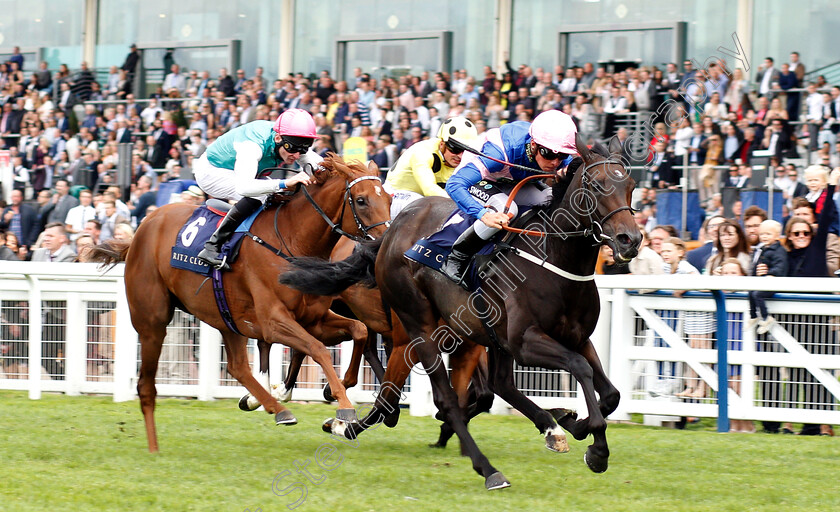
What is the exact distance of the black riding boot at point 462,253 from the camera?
16.5 ft

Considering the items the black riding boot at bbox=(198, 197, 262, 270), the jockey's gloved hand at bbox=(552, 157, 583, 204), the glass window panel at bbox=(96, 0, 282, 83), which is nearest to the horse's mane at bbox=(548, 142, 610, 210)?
the jockey's gloved hand at bbox=(552, 157, 583, 204)

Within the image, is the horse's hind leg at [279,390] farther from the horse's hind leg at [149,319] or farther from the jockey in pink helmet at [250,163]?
the jockey in pink helmet at [250,163]

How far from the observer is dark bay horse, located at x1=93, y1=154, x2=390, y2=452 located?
573 centimetres

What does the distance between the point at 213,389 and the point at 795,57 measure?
8.27 m

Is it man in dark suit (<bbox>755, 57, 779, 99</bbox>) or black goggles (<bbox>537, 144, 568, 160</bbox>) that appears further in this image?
man in dark suit (<bbox>755, 57, 779, 99</bbox>)

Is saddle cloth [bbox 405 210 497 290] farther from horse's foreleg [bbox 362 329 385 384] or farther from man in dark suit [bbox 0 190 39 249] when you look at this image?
man in dark suit [bbox 0 190 39 249]

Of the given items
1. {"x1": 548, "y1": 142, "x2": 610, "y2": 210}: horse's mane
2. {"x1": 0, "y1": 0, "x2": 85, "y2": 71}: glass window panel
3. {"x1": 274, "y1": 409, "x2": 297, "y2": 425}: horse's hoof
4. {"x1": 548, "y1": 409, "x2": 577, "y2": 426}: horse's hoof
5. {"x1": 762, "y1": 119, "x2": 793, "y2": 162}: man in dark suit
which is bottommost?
{"x1": 274, "y1": 409, "x2": 297, "y2": 425}: horse's hoof

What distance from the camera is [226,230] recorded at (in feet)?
19.7

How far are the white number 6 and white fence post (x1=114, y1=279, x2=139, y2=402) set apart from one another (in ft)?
7.33

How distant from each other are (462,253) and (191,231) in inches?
74.5

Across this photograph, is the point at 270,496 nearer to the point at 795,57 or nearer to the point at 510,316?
the point at 510,316

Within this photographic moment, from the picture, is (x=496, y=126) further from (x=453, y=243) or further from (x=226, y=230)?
(x=453, y=243)

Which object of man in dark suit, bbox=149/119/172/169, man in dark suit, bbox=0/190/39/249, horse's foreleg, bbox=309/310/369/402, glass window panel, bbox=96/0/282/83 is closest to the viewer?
horse's foreleg, bbox=309/310/369/402

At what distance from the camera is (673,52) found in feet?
48.6
